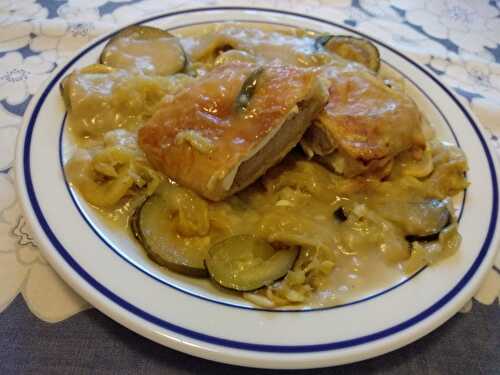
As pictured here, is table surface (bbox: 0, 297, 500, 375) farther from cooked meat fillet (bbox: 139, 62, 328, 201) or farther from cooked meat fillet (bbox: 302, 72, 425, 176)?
cooked meat fillet (bbox: 302, 72, 425, 176)

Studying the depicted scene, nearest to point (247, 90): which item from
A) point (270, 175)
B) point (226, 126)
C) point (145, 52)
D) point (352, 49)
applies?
point (226, 126)

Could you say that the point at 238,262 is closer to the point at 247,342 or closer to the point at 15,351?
the point at 247,342

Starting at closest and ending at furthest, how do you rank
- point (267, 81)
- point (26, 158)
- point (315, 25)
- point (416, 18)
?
point (26, 158) < point (267, 81) < point (315, 25) < point (416, 18)

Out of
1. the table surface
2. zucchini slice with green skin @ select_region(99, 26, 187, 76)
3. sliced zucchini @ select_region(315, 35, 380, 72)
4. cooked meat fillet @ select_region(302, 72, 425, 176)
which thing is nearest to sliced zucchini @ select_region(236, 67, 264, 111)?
cooked meat fillet @ select_region(302, 72, 425, 176)

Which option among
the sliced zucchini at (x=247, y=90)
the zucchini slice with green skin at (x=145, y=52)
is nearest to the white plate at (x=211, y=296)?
the zucchini slice with green skin at (x=145, y=52)

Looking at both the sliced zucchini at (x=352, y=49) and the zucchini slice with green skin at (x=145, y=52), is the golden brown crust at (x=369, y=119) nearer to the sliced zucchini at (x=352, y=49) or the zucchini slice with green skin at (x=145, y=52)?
the sliced zucchini at (x=352, y=49)

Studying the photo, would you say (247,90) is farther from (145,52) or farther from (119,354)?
(119,354)

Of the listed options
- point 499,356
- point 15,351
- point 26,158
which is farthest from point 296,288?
point 26,158
